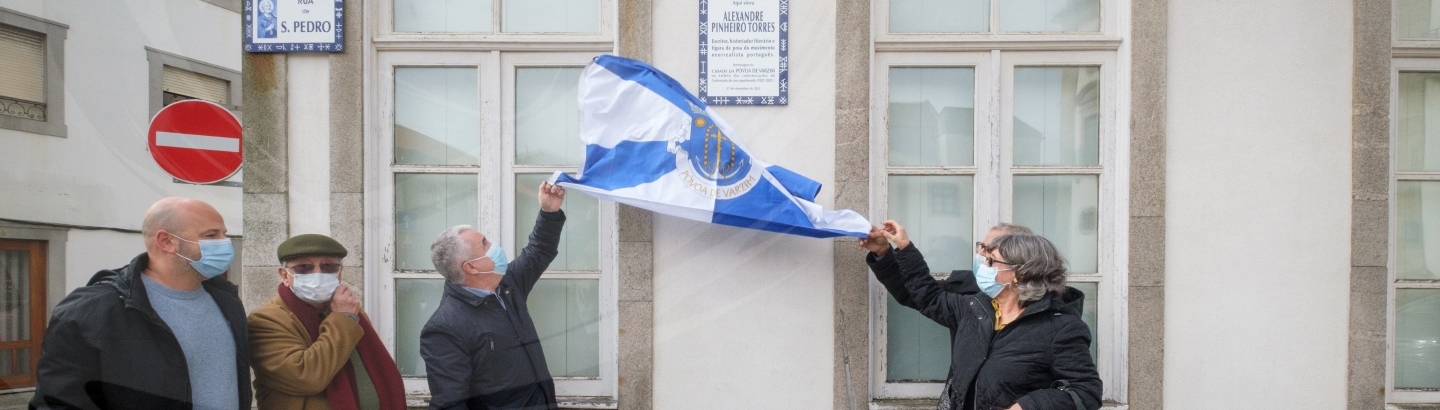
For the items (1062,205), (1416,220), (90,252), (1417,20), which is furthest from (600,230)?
(1417,20)

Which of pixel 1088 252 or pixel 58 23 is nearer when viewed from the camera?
pixel 1088 252

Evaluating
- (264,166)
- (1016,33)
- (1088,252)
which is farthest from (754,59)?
(264,166)

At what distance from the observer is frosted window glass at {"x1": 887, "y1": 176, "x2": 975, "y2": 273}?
3766mm

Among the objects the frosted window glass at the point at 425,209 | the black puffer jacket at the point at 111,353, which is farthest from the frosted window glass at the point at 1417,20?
the black puffer jacket at the point at 111,353

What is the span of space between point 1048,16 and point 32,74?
5.48 metres

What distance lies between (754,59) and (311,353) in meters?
2.18

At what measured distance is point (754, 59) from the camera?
3.60m

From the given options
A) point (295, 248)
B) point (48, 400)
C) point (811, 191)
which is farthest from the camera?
point (811, 191)

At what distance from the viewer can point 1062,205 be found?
3779mm

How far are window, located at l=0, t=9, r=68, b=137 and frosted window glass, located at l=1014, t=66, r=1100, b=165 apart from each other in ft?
17.4

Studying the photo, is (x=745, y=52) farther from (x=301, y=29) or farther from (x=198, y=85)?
(x=198, y=85)

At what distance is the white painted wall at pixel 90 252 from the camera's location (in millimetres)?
4004

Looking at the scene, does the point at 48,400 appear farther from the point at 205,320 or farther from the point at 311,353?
the point at 311,353

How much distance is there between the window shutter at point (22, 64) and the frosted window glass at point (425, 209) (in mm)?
2314
